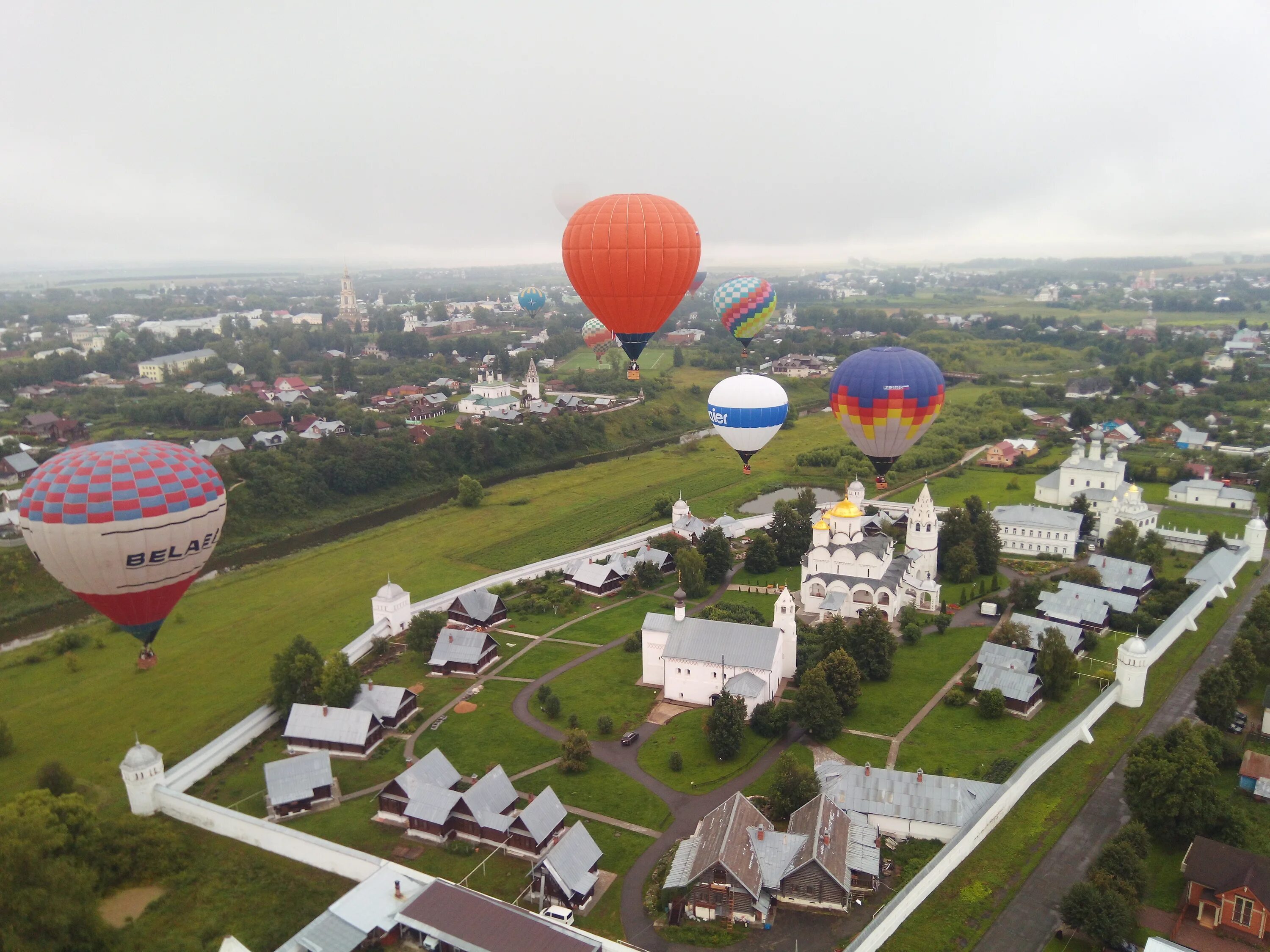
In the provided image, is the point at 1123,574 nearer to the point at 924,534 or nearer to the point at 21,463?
the point at 924,534

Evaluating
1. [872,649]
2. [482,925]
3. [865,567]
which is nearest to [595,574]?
[865,567]

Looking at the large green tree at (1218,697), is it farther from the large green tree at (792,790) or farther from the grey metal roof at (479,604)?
the grey metal roof at (479,604)

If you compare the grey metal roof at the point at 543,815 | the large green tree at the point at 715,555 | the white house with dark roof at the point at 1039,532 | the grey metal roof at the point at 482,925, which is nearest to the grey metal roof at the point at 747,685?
the grey metal roof at the point at 543,815

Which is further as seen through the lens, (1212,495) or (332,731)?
(1212,495)

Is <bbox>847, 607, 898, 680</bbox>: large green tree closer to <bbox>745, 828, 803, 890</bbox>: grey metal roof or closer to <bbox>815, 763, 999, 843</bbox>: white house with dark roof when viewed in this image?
<bbox>815, 763, 999, 843</bbox>: white house with dark roof

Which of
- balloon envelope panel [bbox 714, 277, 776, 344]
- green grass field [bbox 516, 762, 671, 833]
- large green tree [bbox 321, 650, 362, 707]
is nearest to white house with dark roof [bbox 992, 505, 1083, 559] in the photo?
balloon envelope panel [bbox 714, 277, 776, 344]
